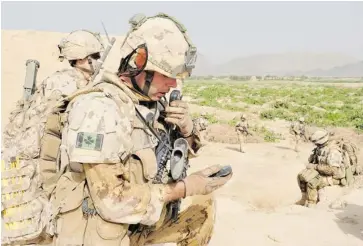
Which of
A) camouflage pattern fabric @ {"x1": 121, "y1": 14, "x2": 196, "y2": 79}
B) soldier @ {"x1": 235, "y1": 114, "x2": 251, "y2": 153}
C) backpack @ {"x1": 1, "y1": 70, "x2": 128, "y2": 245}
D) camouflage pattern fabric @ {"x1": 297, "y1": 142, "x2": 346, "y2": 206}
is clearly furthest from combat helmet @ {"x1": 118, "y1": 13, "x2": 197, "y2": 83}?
soldier @ {"x1": 235, "y1": 114, "x2": 251, "y2": 153}

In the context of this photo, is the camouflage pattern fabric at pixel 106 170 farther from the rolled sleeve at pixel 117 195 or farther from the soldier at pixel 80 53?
the soldier at pixel 80 53

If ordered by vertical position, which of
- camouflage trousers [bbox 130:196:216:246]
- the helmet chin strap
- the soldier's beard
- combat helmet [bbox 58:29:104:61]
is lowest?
camouflage trousers [bbox 130:196:216:246]

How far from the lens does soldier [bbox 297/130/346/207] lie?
7.81 meters

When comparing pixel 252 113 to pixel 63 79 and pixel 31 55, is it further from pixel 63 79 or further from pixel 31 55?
pixel 63 79

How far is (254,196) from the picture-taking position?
30.6ft

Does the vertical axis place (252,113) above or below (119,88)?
below

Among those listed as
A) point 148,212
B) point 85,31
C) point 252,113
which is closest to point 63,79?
point 85,31

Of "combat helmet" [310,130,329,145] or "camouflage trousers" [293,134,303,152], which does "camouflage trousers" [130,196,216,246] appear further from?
"camouflage trousers" [293,134,303,152]

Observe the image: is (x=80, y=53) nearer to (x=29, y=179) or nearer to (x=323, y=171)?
(x=29, y=179)

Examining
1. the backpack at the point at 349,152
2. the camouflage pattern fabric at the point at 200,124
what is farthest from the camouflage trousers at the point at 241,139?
the camouflage pattern fabric at the point at 200,124

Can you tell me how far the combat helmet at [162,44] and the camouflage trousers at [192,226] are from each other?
1.18 meters

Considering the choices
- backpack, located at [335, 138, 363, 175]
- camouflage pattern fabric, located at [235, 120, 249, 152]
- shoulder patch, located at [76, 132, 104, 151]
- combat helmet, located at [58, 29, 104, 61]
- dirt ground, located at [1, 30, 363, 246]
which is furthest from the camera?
camouflage pattern fabric, located at [235, 120, 249, 152]

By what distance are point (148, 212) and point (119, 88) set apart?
27.1 inches

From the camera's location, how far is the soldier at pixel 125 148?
7.26 ft
